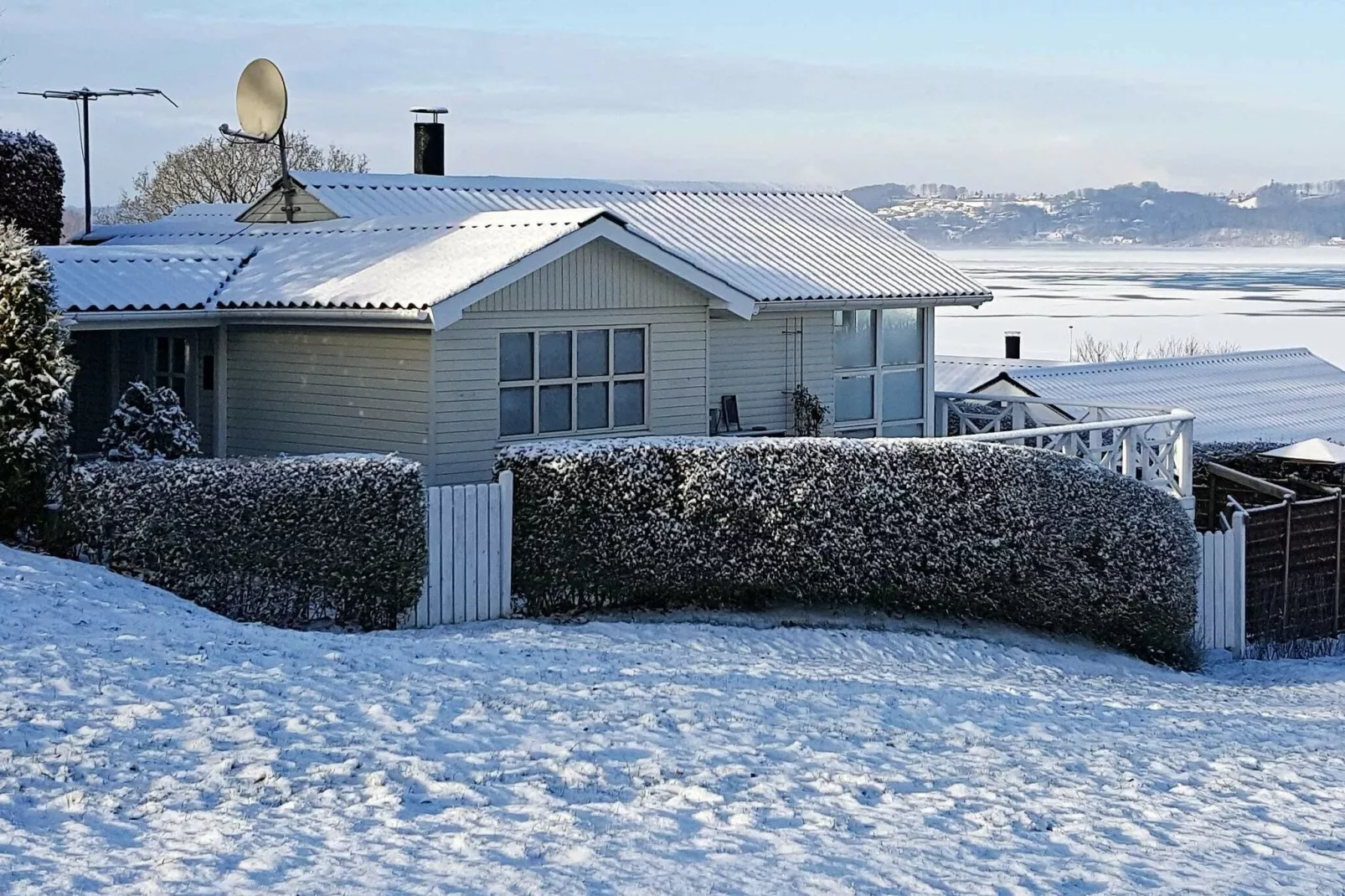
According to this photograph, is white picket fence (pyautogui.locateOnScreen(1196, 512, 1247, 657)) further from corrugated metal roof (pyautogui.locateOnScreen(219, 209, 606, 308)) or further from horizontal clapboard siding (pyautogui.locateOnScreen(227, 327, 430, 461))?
horizontal clapboard siding (pyautogui.locateOnScreen(227, 327, 430, 461))

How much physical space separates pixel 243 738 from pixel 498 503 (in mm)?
5984

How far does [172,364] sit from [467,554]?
6705mm

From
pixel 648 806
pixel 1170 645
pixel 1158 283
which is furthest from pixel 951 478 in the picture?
pixel 1158 283

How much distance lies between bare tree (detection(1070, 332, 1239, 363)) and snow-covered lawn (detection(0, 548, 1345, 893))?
63.5 meters

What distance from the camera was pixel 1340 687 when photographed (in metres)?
17.1

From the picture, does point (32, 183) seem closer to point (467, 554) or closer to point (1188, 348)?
point (467, 554)

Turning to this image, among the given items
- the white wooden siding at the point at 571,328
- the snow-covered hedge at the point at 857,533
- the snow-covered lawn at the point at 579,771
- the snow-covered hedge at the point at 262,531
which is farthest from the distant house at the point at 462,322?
the snow-covered lawn at the point at 579,771

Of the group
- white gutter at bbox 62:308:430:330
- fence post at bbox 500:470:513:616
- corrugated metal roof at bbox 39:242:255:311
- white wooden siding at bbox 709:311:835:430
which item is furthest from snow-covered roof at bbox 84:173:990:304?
fence post at bbox 500:470:513:616

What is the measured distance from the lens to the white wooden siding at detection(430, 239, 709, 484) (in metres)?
17.4

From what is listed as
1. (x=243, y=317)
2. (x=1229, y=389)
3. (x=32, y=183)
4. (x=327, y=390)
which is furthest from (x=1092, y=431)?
(x=32, y=183)

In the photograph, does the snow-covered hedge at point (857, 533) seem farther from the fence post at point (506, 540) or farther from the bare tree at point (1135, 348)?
the bare tree at point (1135, 348)

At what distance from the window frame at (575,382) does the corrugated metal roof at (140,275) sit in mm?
3657

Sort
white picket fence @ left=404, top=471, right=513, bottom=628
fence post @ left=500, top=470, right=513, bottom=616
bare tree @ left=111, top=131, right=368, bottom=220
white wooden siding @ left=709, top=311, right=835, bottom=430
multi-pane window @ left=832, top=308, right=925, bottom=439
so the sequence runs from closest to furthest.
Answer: white picket fence @ left=404, top=471, right=513, bottom=628 → fence post @ left=500, top=470, right=513, bottom=616 → white wooden siding @ left=709, top=311, right=835, bottom=430 → multi-pane window @ left=832, top=308, right=925, bottom=439 → bare tree @ left=111, top=131, right=368, bottom=220

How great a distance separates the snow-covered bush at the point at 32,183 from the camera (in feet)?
79.8
